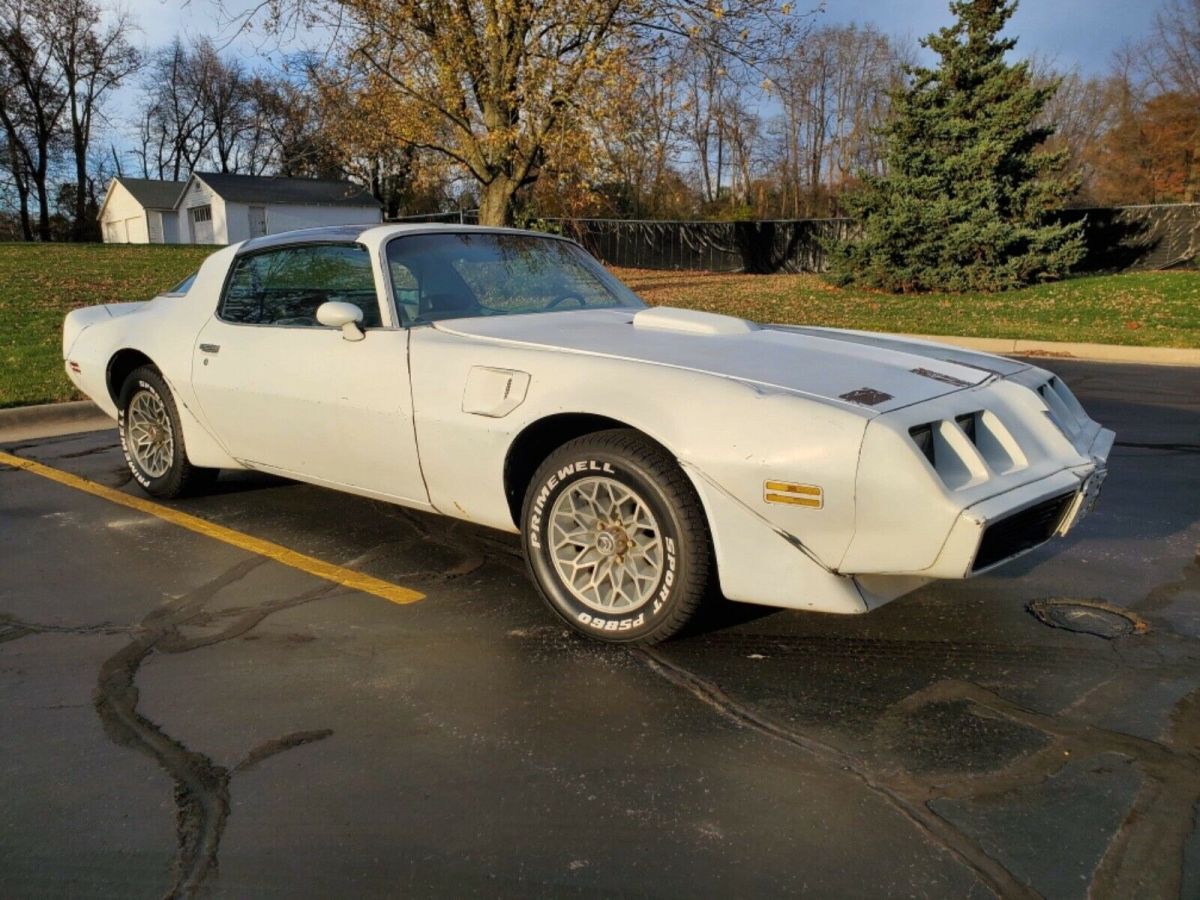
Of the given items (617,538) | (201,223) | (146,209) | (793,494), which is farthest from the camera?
(146,209)

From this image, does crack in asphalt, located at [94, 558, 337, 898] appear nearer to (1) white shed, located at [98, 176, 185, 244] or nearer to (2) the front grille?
(2) the front grille

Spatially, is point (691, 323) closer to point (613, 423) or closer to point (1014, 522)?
point (613, 423)

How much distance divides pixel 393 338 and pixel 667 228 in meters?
32.6

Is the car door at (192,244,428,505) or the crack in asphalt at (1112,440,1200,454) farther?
the crack in asphalt at (1112,440,1200,454)

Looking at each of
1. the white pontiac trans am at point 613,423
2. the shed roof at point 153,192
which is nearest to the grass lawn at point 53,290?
the white pontiac trans am at point 613,423

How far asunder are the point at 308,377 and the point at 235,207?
5194 cm

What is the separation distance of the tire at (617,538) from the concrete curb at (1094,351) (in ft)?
30.7

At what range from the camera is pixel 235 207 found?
51.2m

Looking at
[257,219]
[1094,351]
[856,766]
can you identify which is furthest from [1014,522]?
[257,219]

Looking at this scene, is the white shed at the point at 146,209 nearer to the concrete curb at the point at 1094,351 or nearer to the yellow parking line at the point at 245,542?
the concrete curb at the point at 1094,351

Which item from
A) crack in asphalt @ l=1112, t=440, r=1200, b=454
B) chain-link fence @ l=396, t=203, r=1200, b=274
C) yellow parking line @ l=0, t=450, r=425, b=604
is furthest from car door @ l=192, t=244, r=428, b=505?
chain-link fence @ l=396, t=203, r=1200, b=274

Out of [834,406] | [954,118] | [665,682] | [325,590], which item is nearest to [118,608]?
[325,590]

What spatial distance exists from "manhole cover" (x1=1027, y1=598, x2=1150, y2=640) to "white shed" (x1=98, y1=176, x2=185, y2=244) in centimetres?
6407

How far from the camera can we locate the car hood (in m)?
3.09
